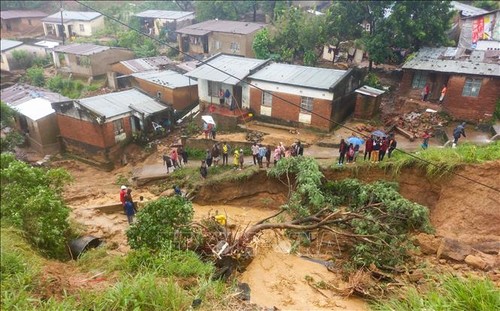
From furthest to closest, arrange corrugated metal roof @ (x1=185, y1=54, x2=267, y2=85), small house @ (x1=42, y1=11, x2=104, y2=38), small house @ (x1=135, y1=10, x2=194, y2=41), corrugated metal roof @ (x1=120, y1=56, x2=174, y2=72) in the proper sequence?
1. small house @ (x1=42, y1=11, x2=104, y2=38)
2. small house @ (x1=135, y1=10, x2=194, y2=41)
3. corrugated metal roof @ (x1=120, y1=56, x2=174, y2=72)
4. corrugated metal roof @ (x1=185, y1=54, x2=267, y2=85)

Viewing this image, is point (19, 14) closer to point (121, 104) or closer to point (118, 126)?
point (121, 104)

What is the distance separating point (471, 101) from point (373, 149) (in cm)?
885

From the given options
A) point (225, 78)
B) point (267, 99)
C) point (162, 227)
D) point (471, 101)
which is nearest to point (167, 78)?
point (225, 78)

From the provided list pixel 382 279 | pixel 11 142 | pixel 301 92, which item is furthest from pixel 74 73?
pixel 382 279

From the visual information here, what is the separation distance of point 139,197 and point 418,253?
12.8m

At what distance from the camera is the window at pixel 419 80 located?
22.8 m

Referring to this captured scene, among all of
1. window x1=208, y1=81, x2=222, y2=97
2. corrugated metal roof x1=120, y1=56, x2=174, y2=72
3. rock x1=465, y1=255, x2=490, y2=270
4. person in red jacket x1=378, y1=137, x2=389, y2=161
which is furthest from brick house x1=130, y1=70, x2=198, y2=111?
rock x1=465, y1=255, x2=490, y2=270

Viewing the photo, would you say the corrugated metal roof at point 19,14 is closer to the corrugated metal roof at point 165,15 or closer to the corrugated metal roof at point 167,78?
the corrugated metal roof at point 165,15

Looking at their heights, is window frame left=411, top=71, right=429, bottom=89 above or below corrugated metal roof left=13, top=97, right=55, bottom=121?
above

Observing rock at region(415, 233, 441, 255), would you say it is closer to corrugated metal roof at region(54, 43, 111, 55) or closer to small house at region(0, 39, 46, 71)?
corrugated metal roof at region(54, 43, 111, 55)

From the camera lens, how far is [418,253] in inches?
481

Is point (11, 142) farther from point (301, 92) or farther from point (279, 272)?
point (279, 272)

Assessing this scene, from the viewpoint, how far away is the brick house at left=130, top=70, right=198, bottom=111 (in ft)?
86.9

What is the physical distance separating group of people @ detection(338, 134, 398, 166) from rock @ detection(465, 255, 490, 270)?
18.6ft
